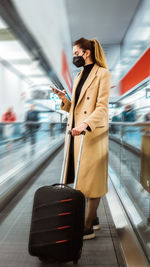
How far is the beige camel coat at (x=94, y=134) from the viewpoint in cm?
174

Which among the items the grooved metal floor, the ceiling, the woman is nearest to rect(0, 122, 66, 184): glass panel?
the grooved metal floor

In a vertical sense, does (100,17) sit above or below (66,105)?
above

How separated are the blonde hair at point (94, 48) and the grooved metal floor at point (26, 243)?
4.88 feet

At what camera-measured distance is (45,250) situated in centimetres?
146

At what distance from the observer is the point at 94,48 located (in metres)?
1.80

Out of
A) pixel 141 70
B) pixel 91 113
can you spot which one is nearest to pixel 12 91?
pixel 141 70

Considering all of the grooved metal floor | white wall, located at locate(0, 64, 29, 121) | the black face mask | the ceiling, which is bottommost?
the grooved metal floor

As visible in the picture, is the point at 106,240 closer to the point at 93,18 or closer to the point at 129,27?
the point at 93,18

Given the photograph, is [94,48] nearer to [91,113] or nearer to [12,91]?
[91,113]

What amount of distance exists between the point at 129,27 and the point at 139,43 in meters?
1.24

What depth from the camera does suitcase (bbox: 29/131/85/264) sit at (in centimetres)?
145

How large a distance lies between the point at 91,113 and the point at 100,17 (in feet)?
21.2

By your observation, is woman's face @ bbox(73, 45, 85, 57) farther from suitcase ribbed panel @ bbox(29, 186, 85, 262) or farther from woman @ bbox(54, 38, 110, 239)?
suitcase ribbed panel @ bbox(29, 186, 85, 262)

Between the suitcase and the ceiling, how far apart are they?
616 cm
